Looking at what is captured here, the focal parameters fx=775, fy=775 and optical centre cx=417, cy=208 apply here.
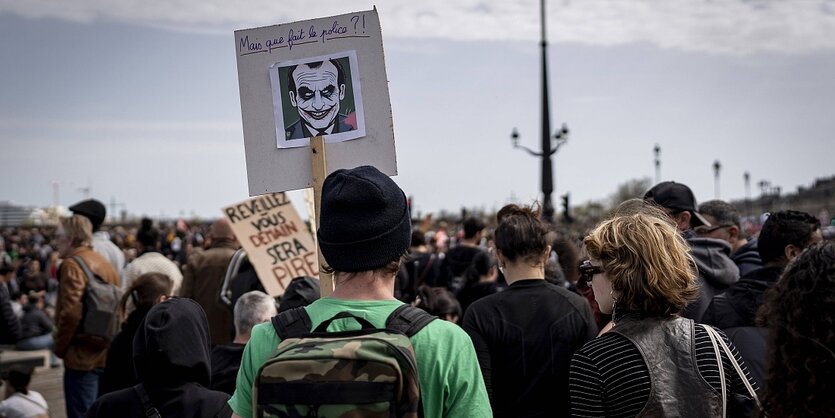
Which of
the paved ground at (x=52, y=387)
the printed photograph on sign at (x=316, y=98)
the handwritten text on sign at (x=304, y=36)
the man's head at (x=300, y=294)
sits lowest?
the paved ground at (x=52, y=387)

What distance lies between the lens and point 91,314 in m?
6.27

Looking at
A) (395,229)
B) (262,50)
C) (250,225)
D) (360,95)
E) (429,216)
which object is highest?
(262,50)

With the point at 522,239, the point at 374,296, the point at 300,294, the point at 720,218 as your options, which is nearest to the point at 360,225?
the point at 374,296

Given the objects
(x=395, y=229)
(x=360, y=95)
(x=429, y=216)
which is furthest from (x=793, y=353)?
(x=429, y=216)

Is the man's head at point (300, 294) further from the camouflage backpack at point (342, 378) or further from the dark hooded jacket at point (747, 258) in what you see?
the dark hooded jacket at point (747, 258)

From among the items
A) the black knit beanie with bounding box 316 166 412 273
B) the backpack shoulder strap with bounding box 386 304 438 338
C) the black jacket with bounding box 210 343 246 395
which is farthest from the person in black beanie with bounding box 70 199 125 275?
the backpack shoulder strap with bounding box 386 304 438 338

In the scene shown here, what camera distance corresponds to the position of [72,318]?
20.6 ft

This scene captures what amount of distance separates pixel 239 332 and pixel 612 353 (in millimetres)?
2705

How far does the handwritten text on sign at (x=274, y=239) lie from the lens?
5953 mm

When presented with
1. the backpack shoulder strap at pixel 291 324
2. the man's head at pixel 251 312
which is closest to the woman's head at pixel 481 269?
the man's head at pixel 251 312

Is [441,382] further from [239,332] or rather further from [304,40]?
[239,332]

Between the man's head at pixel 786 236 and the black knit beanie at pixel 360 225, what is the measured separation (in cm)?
262

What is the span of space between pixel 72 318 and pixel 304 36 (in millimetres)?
4172

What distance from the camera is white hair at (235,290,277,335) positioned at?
454 cm
